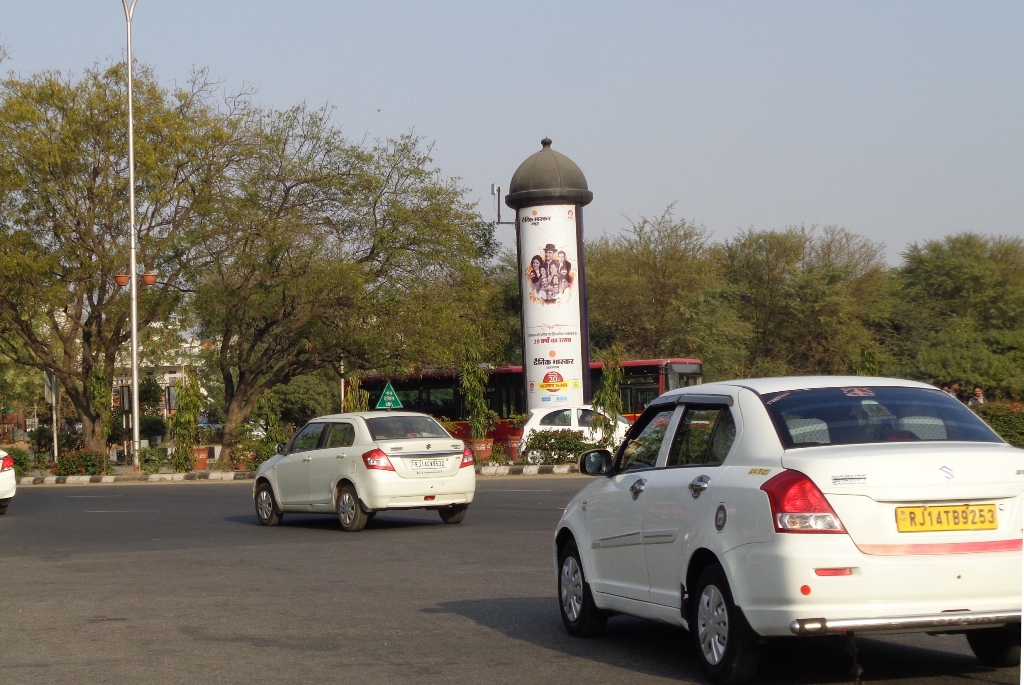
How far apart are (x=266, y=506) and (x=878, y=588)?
1432 centimetres

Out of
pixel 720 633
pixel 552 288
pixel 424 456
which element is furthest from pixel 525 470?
pixel 720 633

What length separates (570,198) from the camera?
40062 mm

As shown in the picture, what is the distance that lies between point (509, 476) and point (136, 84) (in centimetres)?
1826

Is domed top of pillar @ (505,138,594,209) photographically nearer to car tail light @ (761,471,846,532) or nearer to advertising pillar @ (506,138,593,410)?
advertising pillar @ (506,138,593,410)

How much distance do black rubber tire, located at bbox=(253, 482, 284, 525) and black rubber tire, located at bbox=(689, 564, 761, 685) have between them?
13.0m

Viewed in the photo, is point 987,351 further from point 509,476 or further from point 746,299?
point 509,476

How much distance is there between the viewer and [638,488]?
25.1ft

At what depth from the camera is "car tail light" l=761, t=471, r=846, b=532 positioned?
6.15m

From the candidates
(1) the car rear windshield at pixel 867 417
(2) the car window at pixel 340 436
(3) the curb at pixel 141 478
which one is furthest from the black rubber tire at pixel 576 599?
(3) the curb at pixel 141 478

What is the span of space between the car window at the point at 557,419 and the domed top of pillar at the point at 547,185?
7314 mm

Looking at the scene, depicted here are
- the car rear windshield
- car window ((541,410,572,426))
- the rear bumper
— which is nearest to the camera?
→ the rear bumper

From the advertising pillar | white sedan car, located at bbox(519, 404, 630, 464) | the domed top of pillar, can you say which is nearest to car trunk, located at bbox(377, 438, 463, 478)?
white sedan car, located at bbox(519, 404, 630, 464)

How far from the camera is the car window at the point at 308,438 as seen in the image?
18.4m

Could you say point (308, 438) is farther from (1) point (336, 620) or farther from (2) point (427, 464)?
(1) point (336, 620)
